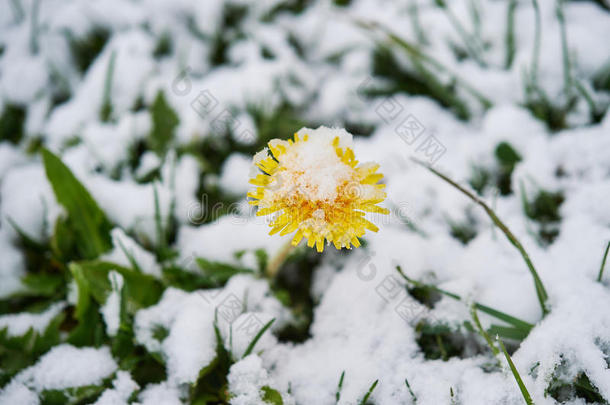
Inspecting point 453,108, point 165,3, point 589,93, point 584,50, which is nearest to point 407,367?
point 453,108

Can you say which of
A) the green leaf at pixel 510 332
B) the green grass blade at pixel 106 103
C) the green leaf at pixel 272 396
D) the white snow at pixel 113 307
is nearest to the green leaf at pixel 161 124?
the green grass blade at pixel 106 103

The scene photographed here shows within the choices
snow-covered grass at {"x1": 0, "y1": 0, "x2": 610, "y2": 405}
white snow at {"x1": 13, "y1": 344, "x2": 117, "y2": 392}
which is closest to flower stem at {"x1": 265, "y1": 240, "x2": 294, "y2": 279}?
snow-covered grass at {"x1": 0, "y1": 0, "x2": 610, "y2": 405}

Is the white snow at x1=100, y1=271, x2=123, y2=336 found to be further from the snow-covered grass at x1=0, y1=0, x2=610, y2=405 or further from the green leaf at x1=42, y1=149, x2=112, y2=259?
the green leaf at x1=42, y1=149, x2=112, y2=259

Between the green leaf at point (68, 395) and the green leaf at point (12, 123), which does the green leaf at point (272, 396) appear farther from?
the green leaf at point (12, 123)

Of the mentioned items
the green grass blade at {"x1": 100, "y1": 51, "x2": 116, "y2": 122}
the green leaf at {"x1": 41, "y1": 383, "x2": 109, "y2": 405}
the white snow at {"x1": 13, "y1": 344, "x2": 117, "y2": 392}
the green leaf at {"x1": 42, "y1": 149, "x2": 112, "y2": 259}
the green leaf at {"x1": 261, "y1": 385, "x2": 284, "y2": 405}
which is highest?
the green grass blade at {"x1": 100, "y1": 51, "x2": 116, "y2": 122}

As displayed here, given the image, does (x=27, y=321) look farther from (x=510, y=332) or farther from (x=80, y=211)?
(x=510, y=332)

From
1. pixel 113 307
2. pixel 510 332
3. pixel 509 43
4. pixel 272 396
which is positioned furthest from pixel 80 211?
pixel 509 43
